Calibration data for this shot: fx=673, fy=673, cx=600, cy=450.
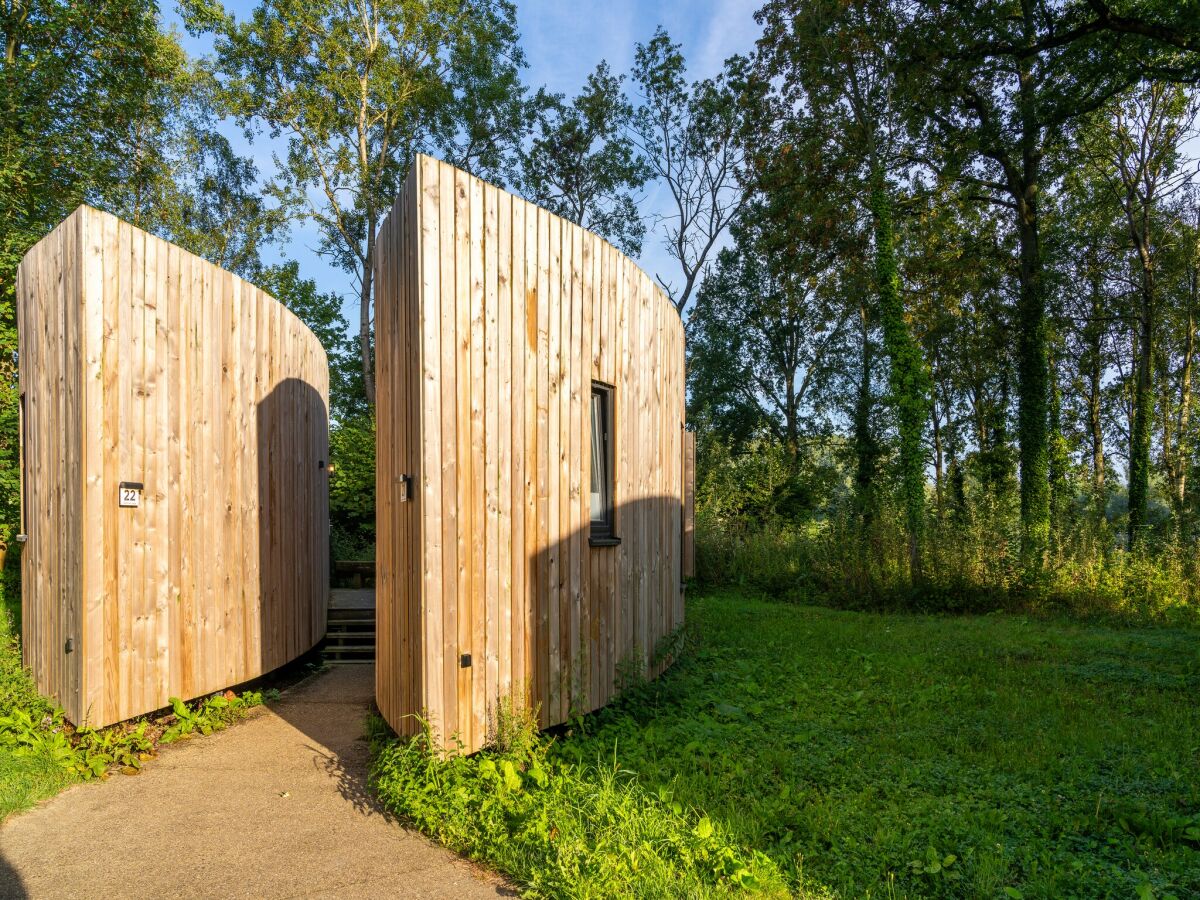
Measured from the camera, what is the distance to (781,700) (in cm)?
565

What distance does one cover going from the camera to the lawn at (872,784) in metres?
3.01

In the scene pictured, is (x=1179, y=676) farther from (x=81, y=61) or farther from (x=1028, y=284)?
(x=81, y=61)

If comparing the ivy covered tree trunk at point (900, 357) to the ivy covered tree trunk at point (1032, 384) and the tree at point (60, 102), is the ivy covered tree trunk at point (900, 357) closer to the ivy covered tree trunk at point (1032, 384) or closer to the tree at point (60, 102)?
the ivy covered tree trunk at point (1032, 384)

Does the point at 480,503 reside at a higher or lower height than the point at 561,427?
lower

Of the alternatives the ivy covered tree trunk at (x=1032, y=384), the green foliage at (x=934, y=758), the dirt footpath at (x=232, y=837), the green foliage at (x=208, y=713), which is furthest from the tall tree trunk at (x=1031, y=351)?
the green foliage at (x=208, y=713)

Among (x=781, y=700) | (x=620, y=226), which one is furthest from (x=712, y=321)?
(x=781, y=700)

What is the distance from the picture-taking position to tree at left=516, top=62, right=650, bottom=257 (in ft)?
72.9

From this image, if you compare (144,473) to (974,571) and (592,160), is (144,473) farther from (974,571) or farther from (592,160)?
(592,160)

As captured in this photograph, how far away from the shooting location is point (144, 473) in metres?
4.82

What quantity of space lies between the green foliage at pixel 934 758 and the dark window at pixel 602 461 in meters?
1.42

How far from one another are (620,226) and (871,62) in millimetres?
10386

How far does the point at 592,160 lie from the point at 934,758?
21.6m

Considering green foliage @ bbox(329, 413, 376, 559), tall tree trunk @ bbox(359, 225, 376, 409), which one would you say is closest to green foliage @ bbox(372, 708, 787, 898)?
green foliage @ bbox(329, 413, 376, 559)

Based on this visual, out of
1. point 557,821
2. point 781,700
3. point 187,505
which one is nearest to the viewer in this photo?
point 557,821
